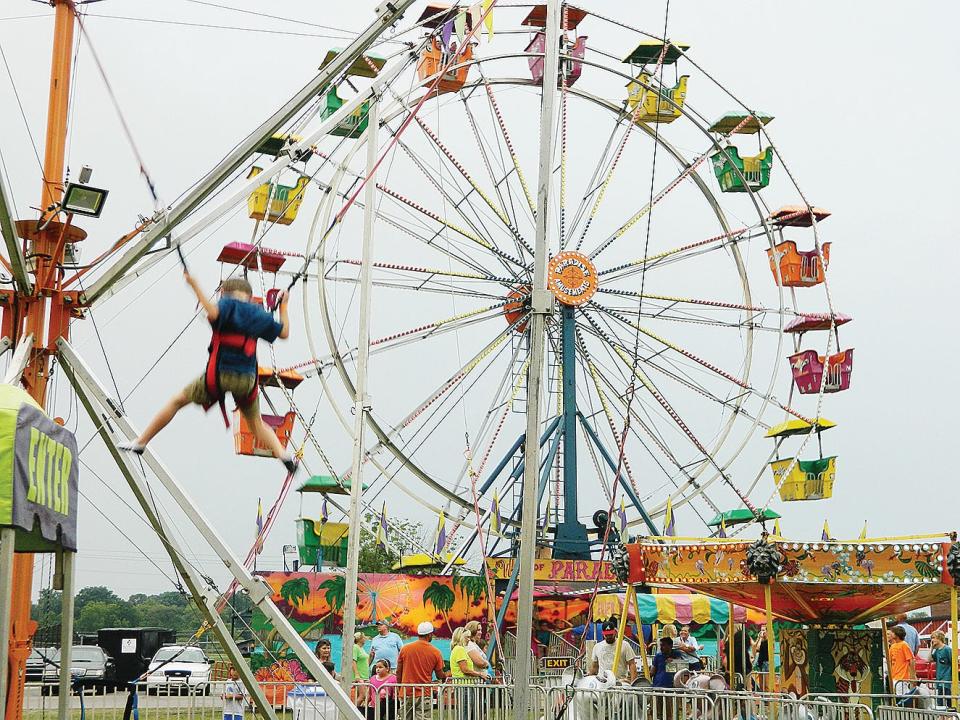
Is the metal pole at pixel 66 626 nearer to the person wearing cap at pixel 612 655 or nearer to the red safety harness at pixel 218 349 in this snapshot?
the red safety harness at pixel 218 349

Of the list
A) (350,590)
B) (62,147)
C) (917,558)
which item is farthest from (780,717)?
(62,147)

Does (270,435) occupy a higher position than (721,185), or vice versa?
(721,185)

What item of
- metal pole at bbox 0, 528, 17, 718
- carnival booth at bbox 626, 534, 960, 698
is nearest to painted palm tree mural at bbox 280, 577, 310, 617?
carnival booth at bbox 626, 534, 960, 698

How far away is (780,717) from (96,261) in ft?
22.8

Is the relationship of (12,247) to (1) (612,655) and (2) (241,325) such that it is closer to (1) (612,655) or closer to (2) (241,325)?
(2) (241,325)

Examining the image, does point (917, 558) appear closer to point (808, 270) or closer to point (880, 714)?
point (880, 714)

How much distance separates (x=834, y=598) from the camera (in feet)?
50.3

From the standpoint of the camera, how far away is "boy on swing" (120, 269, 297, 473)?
277 inches

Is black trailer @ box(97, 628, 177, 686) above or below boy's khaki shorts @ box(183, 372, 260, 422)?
below

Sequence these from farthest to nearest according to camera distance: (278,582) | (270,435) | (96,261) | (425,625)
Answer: (278,582) < (425,625) < (96,261) < (270,435)

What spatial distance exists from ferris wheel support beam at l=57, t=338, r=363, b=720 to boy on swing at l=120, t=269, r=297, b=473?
2.20 m

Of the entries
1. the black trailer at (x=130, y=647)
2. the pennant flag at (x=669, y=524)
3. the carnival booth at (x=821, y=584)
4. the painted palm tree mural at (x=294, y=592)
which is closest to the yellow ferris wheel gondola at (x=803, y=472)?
the pennant flag at (x=669, y=524)

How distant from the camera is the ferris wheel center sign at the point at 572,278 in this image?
22.2 m

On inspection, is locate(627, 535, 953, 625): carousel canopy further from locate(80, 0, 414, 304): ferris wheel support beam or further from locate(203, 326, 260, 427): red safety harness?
locate(203, 326, 260, 427): red safety harness
